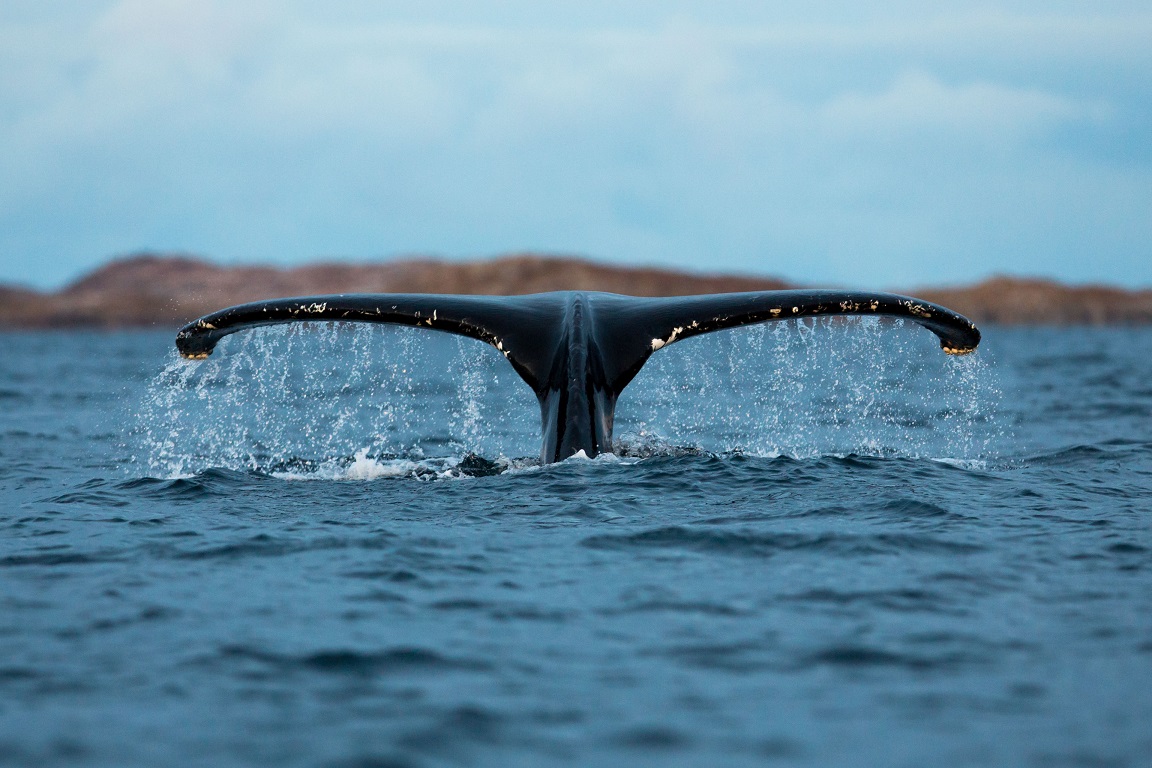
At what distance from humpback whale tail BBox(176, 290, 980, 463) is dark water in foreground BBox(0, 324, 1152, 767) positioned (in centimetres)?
46

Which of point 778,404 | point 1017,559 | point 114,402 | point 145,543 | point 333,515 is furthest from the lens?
point 114,402

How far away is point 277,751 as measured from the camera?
15.3ft

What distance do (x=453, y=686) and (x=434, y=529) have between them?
312 cm

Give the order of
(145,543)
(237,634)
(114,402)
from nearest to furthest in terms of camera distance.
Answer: (237,634) < (145,543) < (114,402)

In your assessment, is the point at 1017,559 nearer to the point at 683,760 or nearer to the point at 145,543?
the point at 683,760

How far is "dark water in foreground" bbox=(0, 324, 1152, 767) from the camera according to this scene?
15.9ft

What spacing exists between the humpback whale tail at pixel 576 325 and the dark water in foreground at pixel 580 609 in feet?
1.50

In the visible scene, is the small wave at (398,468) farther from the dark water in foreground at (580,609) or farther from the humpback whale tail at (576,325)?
the humpback whale tail at (576,325)

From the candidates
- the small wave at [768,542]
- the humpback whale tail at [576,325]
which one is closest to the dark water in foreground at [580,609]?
the small wave at [768,542]

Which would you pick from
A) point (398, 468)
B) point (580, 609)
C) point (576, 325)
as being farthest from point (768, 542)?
point (398, 468)

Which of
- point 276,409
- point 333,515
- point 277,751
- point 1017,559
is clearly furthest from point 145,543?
point 276,409

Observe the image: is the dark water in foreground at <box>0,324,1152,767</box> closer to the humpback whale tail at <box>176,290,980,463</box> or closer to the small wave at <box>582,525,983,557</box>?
the small wave at <box>582,525,983,557</box>

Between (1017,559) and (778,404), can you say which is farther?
(778,404)

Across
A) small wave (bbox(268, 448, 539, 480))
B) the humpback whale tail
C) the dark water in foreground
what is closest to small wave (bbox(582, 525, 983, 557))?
the dark water in foreground
